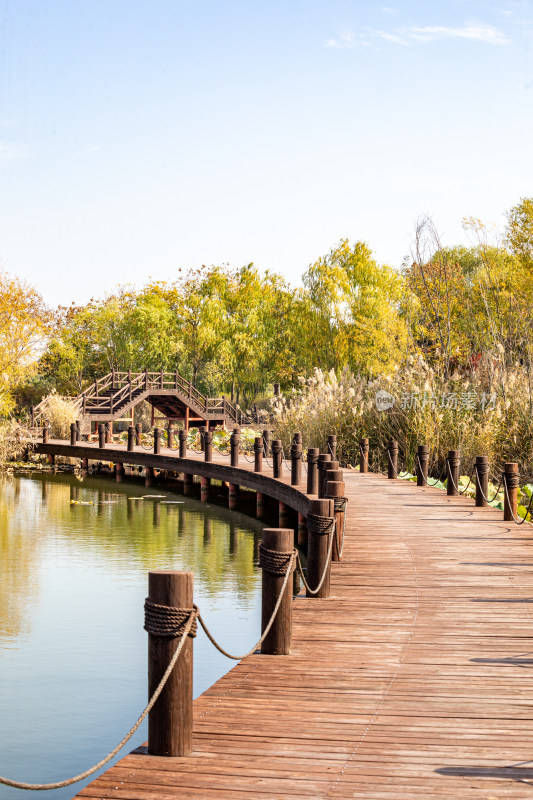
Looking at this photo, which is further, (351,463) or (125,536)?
(351,463)

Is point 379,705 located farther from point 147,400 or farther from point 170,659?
point 147,400

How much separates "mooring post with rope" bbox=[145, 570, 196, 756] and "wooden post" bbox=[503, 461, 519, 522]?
8.89 metres

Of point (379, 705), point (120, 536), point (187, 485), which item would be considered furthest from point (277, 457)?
point (379, 705)

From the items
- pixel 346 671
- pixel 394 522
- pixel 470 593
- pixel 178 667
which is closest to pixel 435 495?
pixel 394 522

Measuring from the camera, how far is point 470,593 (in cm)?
837

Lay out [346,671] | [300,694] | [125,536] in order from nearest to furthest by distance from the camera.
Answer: [300,694]
[346,671]
[125,536]

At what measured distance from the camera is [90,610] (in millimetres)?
11727

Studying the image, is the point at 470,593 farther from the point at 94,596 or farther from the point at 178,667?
the point at 94,596

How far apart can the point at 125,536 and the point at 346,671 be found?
1214 cm

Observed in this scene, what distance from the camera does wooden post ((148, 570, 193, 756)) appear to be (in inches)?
169

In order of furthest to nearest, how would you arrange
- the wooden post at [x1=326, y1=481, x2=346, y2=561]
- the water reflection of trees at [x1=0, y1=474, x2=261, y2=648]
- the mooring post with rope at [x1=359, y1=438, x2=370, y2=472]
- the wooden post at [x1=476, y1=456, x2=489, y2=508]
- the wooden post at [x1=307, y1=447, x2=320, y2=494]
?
1. the mooring post with rope at [x1=359, y1=438, x2=370, y2=472]
2. the wooden post at [x1=307, y1=447, x2=320, y2=494]
3. the wooden post at [x1=476, y1=456, x2=489, y2=508]
4. the water reflection of trees at [x1=0, y1=474, x2=261, y2=648]
5. the wooden post at [x1=326, y1=481, x2=346, y2=561]

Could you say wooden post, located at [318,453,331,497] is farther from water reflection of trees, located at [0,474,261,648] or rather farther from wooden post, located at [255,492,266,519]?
wooden post, located at [255,492,266,519]

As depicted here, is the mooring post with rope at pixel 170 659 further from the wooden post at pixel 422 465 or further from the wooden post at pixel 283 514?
the wooden post at pixel 283 514

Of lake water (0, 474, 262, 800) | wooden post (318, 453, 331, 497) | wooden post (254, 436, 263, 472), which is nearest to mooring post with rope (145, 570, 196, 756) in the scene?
lake water (0, 474, 262, 800)
